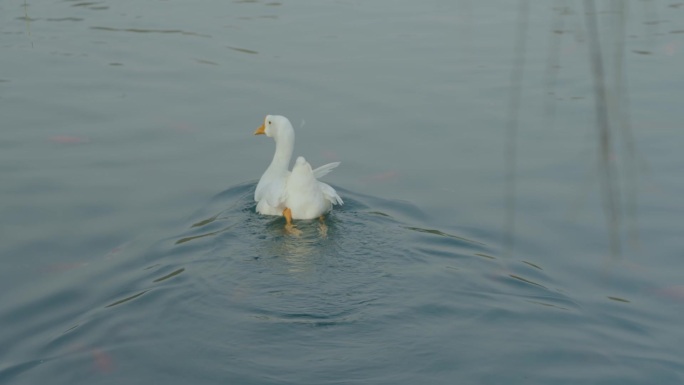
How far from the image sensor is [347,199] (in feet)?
27.7

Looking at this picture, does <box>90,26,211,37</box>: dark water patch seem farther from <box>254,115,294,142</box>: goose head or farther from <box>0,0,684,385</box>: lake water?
<box>254,115,294,142</box>: goose head

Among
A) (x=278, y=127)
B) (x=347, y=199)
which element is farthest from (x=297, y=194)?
(x=278, y=127)

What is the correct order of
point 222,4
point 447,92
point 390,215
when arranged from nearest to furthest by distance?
1. point 390,215
2. point 447,92
3. point 222,4

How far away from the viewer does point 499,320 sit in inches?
241

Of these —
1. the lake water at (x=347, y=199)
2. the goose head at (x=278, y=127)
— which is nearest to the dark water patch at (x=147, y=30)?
the lake water at (x=347, y=199)

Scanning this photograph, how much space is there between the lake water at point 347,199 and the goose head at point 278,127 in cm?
49

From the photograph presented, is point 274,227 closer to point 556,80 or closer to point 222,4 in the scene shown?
point 556,80

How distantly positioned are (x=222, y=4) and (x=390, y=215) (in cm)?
752

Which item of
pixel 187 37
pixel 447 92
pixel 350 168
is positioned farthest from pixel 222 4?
pixel 350 168

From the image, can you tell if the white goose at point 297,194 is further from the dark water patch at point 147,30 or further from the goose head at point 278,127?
the dark water patch at point 147,30

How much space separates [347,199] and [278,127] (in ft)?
3.18

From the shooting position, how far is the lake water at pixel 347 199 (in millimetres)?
5656

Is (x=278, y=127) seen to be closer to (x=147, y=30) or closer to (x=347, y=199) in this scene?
(x=347, y=199)

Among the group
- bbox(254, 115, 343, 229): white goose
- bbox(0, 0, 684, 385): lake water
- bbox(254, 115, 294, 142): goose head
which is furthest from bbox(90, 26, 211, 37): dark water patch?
bbox(254, 115, 343, 229): white goose
